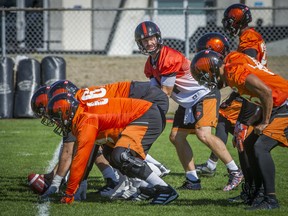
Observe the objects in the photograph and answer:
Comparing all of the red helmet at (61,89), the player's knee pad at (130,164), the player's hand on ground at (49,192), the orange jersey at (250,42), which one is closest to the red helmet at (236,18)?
the orange jersey at (250,42)

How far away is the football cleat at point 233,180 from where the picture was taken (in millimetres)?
7949

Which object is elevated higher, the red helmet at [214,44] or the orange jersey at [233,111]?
the red helmet at [214,44]

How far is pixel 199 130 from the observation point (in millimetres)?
8336

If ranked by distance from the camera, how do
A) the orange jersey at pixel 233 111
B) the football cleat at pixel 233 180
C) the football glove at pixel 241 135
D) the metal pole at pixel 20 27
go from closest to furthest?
the football glove at pixel 241 135
the football cleat at pixel 233 180
the orange jersey at pixel 233 111
the metal pole at pixel 20 27

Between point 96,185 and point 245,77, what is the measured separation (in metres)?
2.78

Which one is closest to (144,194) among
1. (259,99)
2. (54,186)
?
(54,186)

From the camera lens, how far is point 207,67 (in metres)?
6.49

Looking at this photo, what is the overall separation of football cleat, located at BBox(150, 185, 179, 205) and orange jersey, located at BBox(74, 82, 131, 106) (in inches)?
42.9

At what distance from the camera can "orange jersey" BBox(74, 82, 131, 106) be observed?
6.97 metres

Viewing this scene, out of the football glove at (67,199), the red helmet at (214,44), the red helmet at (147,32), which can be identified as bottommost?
the football glove at (67,199)

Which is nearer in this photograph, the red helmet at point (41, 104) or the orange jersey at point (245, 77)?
the orange jersey at point (245, 77)

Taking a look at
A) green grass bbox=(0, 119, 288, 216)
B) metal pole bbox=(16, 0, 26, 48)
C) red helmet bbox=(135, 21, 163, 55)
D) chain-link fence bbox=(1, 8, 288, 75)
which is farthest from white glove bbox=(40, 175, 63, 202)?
metal pole bbox=(16, 0, 26, 48)

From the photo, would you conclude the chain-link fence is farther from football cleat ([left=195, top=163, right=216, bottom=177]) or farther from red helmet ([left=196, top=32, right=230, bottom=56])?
red helmet ([left=196, top=32, right=230, bottom=56])

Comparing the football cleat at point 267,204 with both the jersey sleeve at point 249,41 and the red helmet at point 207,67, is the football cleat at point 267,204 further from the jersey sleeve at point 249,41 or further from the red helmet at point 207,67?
the jersey sleeve at point 249,41
